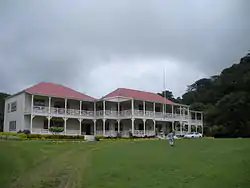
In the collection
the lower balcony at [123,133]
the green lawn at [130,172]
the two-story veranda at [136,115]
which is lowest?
the green lawn at [130,172]

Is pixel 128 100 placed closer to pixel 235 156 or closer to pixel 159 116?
pixel 159 116

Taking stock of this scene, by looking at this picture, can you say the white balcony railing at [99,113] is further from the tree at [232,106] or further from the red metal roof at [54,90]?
the tree at [232,106]

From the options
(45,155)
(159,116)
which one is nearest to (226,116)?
(159,116)

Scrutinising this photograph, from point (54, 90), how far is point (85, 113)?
5010 millimetres

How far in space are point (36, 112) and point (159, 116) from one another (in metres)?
17.4

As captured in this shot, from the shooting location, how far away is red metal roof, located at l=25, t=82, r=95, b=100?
149 feet

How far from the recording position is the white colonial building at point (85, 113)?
44656mm

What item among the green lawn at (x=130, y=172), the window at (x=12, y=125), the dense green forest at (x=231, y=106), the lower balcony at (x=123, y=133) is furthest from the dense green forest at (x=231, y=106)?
the green lawn at (x=130, y=172)

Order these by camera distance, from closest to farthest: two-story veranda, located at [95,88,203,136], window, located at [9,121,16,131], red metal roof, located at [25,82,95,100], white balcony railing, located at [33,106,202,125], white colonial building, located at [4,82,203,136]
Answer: white balcony railing, located at [33,106,202,125]
white colonial building, located at [4,82,203,136]
red metal roof, located at [25,82,95,100]
window, located at [9,121,16,131]
two-story veranda, located at [95,88,203,136]

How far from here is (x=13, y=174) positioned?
15477 millimetres

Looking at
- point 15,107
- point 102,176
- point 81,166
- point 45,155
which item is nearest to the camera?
point 102,176

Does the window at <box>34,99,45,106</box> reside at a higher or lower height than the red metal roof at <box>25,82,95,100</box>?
lower

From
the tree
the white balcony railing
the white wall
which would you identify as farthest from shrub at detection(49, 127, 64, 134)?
the tree

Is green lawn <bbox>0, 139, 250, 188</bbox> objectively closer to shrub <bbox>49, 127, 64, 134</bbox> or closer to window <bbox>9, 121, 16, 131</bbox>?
shrub <bbox>49, 127, 64, 134</bbox>
